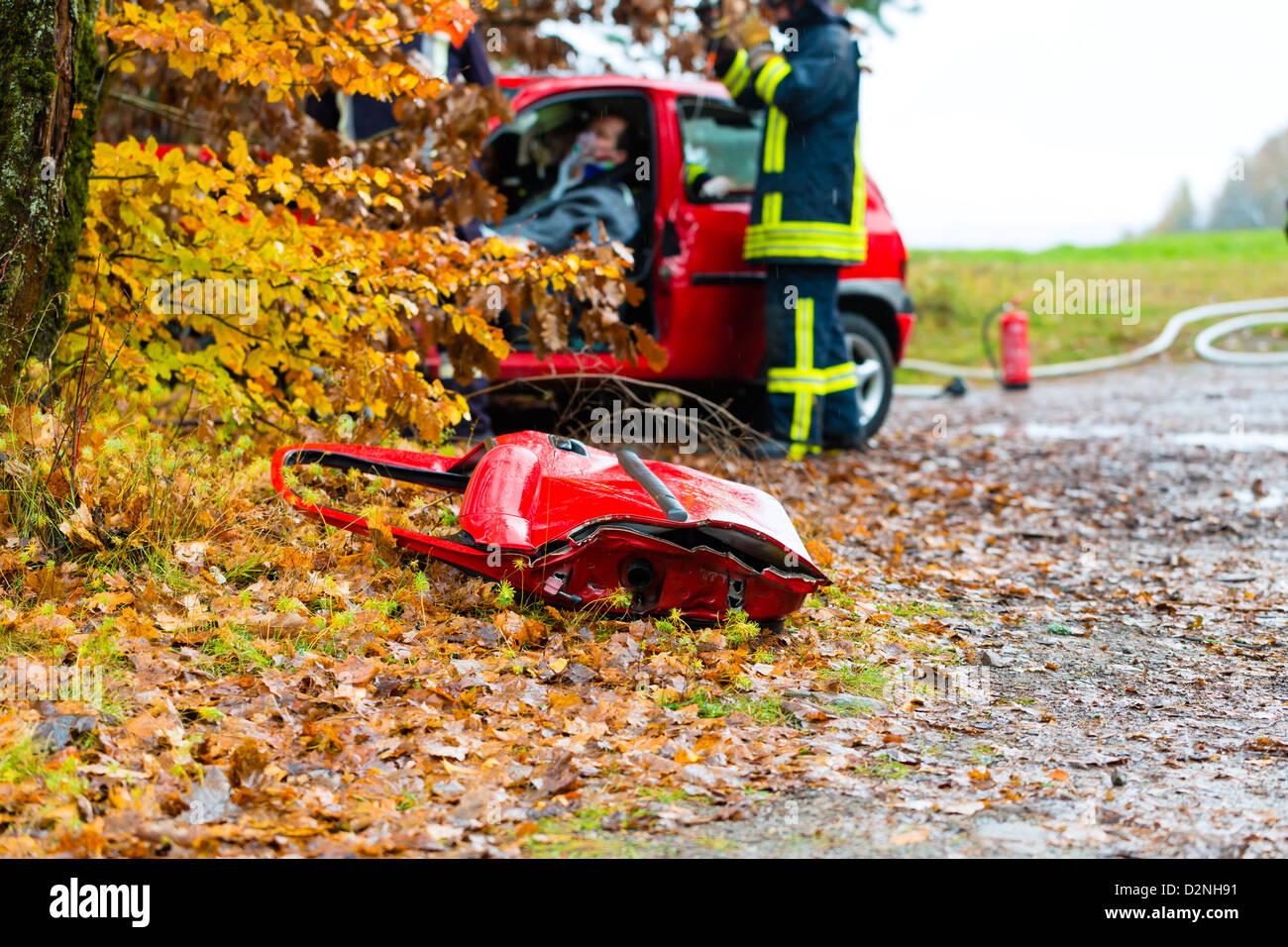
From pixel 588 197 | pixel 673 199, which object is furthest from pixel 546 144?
pixel 673 199

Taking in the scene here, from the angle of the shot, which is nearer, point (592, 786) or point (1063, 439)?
point (592, 786)

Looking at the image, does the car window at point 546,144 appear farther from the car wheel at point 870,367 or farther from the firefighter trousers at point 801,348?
the car wheel at point 870,367

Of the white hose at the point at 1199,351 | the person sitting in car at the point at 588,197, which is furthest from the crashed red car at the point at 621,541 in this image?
the white hose at the point at 1199,351

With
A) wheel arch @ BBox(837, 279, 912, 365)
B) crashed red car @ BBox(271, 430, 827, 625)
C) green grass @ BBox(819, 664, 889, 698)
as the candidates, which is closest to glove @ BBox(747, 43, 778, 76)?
wheel arch @ BBox(837, 279, 912, 365)

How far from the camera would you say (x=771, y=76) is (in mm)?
6953

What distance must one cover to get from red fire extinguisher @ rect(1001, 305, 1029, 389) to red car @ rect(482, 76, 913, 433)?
6850mm

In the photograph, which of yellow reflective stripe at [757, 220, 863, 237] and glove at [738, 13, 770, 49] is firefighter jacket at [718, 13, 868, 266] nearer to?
yellow reflective stripe at [757, 220, 863, 237]

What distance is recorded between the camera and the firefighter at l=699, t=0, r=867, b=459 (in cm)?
705

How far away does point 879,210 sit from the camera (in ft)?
26.2
